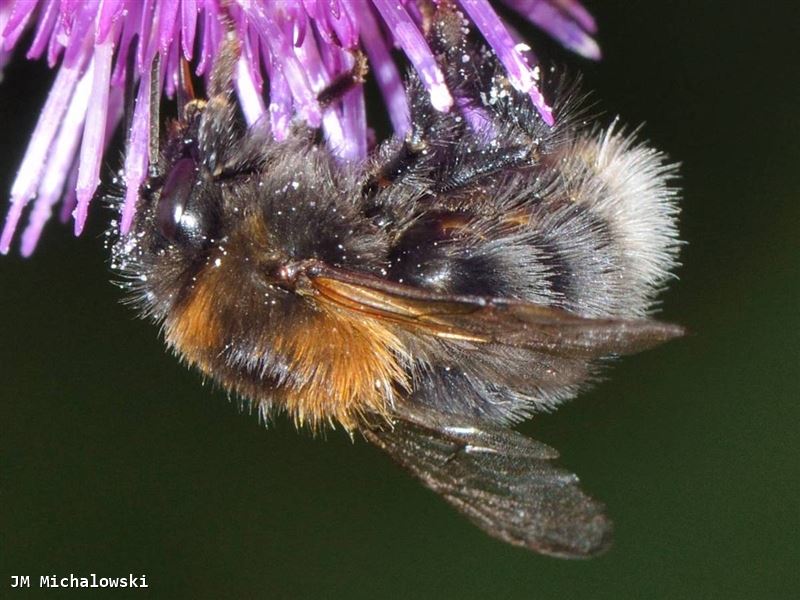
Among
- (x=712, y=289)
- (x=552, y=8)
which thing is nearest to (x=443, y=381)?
(x=552, y=8)

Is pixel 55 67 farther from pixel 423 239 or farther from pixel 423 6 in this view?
pixel 423 239

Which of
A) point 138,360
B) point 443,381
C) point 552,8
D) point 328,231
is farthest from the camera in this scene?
point 138,360

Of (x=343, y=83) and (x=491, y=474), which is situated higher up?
(x=343, y=83)

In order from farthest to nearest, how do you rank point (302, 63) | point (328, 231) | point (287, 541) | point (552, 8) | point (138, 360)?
point (287, 541) < point (138, 360) < point (552, 8) < point (302, 63) < point (328, 231)

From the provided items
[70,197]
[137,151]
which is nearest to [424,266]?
[137,151]

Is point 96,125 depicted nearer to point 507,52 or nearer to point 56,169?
point 56,169
